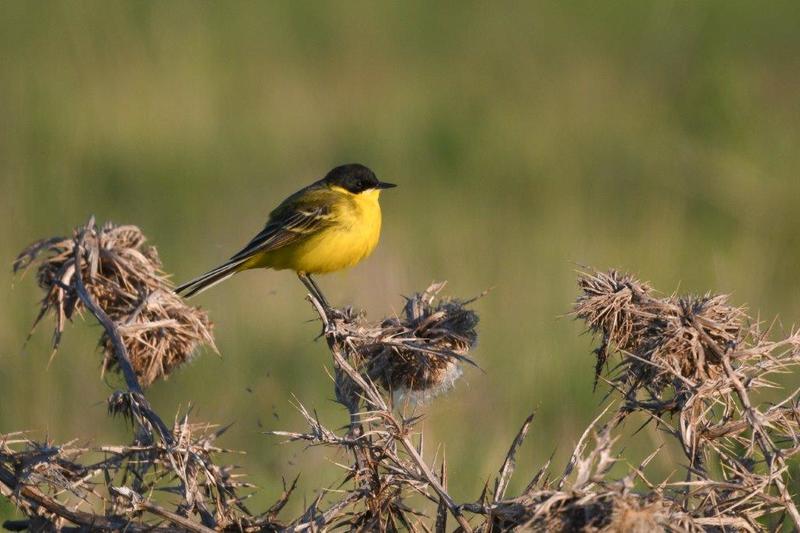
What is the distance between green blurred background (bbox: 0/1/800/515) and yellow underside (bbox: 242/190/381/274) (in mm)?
635

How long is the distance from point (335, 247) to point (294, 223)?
0.26m

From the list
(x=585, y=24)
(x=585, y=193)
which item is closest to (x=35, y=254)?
(x=585, y=193)

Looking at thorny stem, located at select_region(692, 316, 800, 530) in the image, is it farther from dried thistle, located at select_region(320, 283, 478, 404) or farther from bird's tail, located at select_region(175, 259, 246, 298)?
bird's tail, located at select_region(175, 259, 246, 298)

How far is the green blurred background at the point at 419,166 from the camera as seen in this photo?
6.22 meters

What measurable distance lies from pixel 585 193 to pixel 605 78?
85.6 inches

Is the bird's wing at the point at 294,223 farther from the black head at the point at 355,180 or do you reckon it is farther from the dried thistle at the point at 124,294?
the dried thistle at the point at 124,294

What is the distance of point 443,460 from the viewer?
2701 millimetres

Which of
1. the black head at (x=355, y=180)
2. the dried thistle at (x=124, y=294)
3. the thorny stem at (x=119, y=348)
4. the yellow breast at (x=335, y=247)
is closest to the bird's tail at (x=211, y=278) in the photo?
the yellow breast at (x=335, y=247)

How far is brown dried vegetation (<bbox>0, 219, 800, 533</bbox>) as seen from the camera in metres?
2.50

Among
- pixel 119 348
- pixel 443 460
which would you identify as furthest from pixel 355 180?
pixel 443 460

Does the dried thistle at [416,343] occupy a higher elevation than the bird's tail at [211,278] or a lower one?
higher

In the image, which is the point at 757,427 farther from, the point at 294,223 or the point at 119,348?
the point at 294,223

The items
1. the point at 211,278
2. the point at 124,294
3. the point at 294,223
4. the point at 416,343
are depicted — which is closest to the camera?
the point at 416,343

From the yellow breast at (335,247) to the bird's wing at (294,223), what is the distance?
0.13 ft
